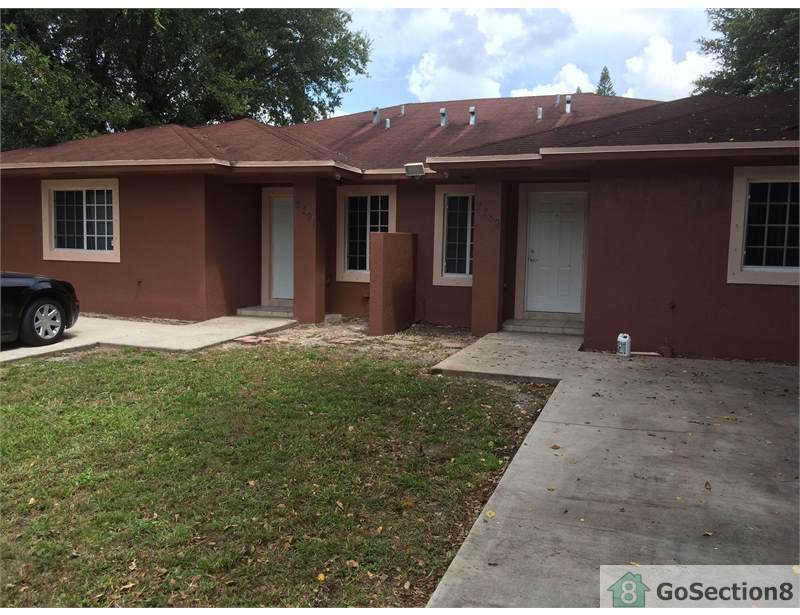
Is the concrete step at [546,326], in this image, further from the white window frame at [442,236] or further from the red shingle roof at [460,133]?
the red shingle roof at [460,133]

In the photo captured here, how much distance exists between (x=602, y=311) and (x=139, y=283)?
7.92 metres

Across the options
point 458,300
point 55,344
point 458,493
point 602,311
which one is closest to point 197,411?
point 458,493

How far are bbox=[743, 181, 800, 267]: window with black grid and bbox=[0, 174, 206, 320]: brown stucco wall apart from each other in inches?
326

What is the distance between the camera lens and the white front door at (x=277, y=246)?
12.2m

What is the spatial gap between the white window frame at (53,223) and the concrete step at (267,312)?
7.99ft

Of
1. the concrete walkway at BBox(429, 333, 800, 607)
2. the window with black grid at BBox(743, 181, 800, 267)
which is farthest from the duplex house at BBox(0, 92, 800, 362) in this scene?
the concrete walkway at BBox(429, 333, 800, 607)

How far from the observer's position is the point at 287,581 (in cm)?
302

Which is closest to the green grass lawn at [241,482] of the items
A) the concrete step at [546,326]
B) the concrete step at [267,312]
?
the concrete step at [546,326]

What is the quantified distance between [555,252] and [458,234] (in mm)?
1690

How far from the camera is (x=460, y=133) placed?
42.3 feet

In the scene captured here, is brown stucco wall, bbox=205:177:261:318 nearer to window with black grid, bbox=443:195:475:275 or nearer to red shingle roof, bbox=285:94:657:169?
red shingle roof, bbox=285:94:657:169

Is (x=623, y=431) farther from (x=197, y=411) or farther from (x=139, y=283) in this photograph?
(x=139, y=283)

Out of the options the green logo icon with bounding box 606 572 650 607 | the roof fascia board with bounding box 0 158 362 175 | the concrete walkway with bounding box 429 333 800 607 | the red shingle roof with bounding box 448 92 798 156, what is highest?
the red shingle roof with bounding box 448 92 798 156

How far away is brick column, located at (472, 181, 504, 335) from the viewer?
10.0 meters
